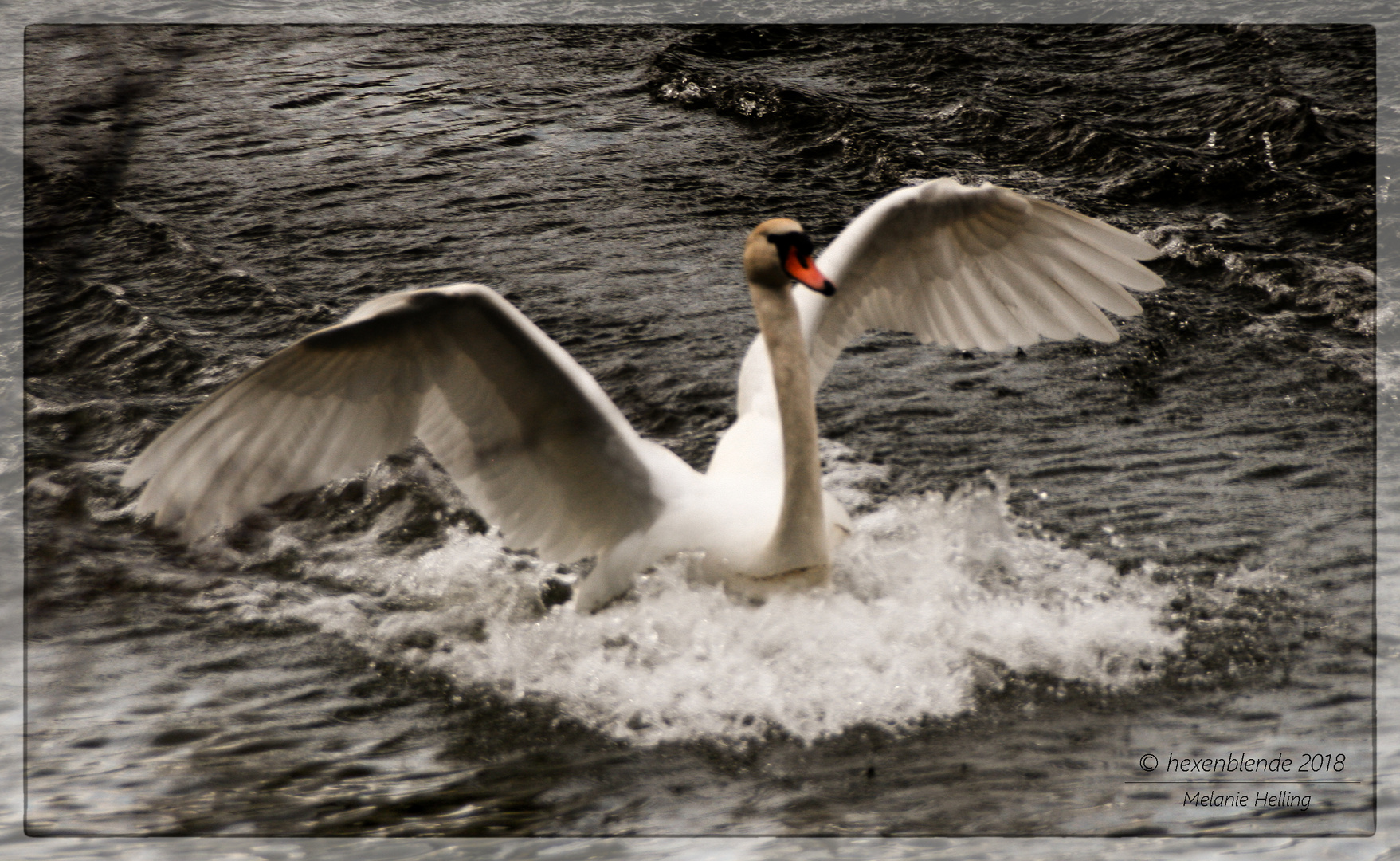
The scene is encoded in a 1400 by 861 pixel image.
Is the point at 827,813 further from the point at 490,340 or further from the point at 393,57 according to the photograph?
the point at 393,57

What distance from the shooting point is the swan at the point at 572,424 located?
12.0ft

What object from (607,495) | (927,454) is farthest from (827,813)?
(927,454)

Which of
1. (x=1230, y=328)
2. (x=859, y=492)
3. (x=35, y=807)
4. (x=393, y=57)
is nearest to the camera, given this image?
(x=35, y=807)

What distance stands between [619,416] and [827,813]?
51.5 inches

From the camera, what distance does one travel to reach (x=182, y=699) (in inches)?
158

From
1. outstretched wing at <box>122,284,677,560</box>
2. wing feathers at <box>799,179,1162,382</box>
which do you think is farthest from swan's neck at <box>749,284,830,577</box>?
wing feathers at <box>799,179,1162,382</box>

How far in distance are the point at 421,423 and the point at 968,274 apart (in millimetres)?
2074

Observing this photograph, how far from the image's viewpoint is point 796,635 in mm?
3891

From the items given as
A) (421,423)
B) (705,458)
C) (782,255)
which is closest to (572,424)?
(421,423)

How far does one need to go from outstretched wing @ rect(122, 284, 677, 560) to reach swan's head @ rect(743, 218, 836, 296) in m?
0.60

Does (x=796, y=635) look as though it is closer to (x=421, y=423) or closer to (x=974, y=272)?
(x=421, y=423)

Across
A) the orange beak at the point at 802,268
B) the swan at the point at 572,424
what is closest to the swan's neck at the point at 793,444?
the swan at the point at 572,424

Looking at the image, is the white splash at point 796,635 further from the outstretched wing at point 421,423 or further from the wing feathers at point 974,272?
the wing feathers at point 974,272

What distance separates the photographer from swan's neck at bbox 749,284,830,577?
383cm
